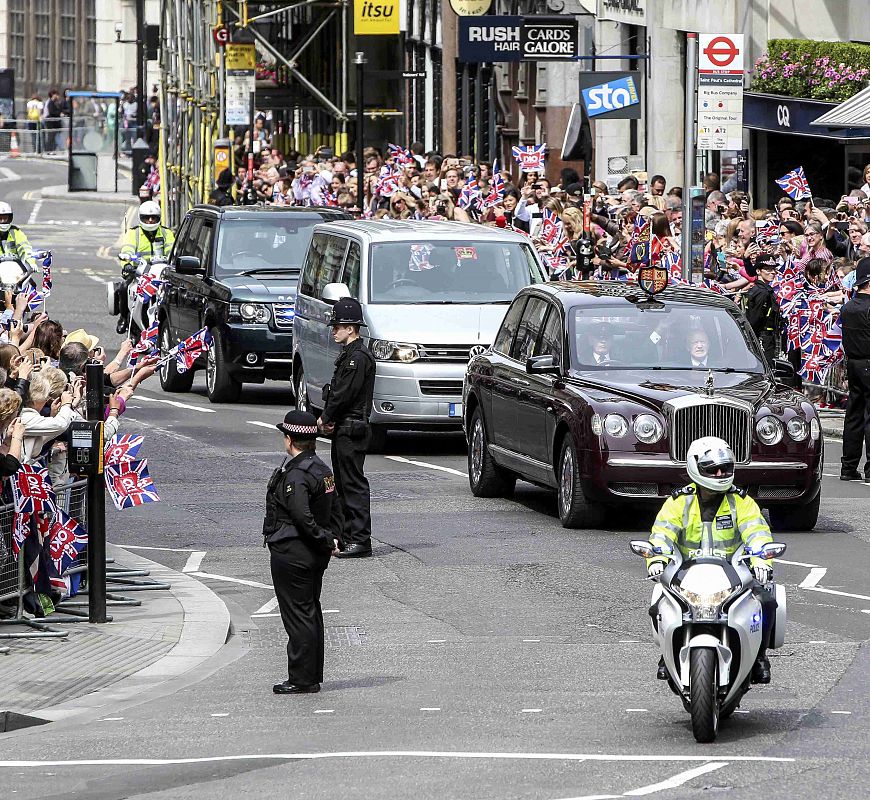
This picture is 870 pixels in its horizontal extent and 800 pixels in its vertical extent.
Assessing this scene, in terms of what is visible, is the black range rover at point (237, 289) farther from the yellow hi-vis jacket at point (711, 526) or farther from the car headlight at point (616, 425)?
the yellow hi-vis jacket at point (711, 526)

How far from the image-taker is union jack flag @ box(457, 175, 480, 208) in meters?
30.8

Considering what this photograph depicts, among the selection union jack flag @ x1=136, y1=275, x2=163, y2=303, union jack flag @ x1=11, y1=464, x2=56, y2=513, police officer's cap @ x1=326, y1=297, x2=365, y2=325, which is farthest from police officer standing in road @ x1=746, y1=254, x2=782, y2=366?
union jack flag @ x1=11, y1=464, x2=56, y2=513

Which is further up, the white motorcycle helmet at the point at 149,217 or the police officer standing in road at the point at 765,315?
the white motorcycle helmet at the point at 149,217

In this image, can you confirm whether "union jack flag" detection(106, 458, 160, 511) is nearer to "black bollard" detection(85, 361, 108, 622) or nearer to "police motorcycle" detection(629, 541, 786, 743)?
"black bollard" detection(85, 361, 108, 622)

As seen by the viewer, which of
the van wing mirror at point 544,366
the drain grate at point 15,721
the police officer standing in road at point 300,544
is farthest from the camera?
the van wing mirror at point 544,366

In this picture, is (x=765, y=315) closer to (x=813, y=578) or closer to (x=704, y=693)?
(x=813, y=578)

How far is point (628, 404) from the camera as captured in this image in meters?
15.3

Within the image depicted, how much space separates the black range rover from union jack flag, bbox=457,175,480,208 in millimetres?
5227

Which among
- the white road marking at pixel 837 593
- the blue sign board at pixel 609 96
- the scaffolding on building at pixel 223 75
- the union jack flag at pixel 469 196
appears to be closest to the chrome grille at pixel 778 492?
the white road marking at pixel 837 593

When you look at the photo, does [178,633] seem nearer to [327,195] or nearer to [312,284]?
[312,284]

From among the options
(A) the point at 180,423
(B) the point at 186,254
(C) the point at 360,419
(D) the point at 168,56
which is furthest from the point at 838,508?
(D) the point at 168,56

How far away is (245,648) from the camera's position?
1207 centimetres

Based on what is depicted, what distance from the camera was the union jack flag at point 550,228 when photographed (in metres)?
26.5

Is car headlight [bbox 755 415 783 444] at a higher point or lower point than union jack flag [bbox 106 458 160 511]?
higher
